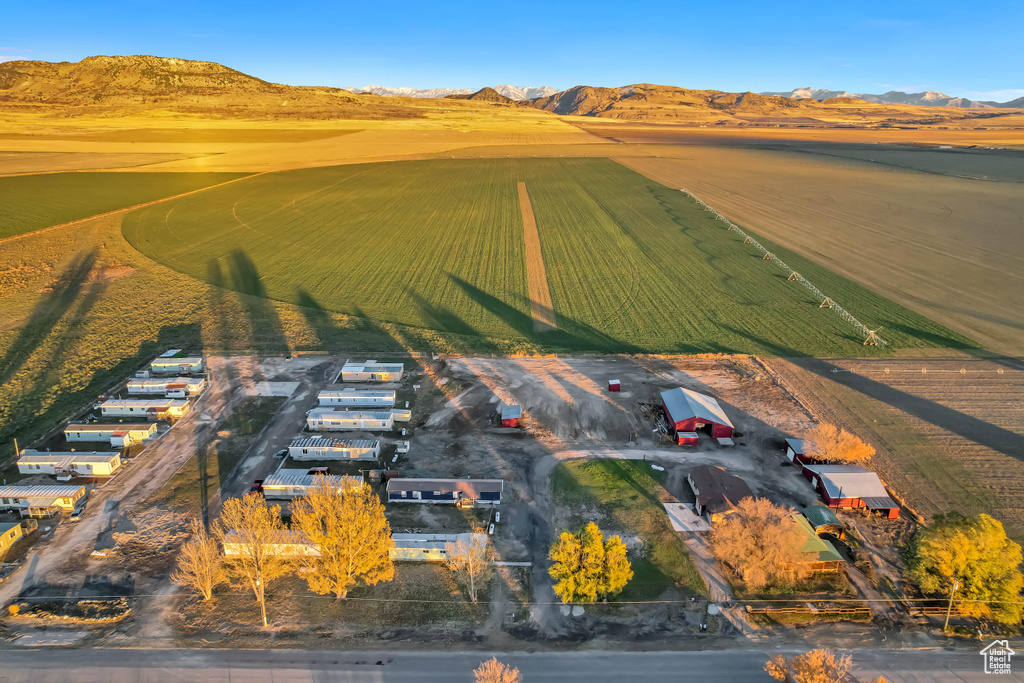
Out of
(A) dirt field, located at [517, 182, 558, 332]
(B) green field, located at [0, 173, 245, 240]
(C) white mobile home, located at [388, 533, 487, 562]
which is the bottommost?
(C) white mobile home, located at [388, 533, 487, 562]

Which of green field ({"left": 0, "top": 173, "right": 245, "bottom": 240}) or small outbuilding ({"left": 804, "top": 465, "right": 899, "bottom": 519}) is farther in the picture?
green field ({"left": 0, "top": 173, "right": 245, "bottom": 240})

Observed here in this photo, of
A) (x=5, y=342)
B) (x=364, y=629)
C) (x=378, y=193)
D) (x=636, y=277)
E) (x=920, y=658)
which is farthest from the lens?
(x=378, y=193)

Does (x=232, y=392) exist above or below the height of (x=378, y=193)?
below

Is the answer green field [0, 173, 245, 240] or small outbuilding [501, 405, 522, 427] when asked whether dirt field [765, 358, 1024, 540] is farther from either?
green field [0, 173, 245, 240]

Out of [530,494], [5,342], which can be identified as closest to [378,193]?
[5,342]

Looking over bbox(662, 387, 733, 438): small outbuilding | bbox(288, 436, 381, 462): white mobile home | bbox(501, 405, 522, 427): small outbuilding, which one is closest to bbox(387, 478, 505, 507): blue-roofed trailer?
bbox(288, 436, 381, 462): white mobile home

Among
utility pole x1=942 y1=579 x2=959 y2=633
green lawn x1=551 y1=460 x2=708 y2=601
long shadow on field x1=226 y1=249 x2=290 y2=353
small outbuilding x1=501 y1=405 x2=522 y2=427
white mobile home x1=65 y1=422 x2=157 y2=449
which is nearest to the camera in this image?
utility pole x1=942 y1=579 x2=959 y2=633

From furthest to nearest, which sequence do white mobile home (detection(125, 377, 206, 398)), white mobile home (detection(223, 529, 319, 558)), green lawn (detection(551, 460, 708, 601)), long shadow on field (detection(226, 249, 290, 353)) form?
long shadow on field (detection(226, 249, 290, 353))
white mobile home (detection(125, 377, 206, 398))
green lawn (detection(551, 460, 708, 601))
white mobile home (detection(223, 529, 319, 558))

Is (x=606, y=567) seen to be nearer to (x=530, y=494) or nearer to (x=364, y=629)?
(x=530, y=494)
